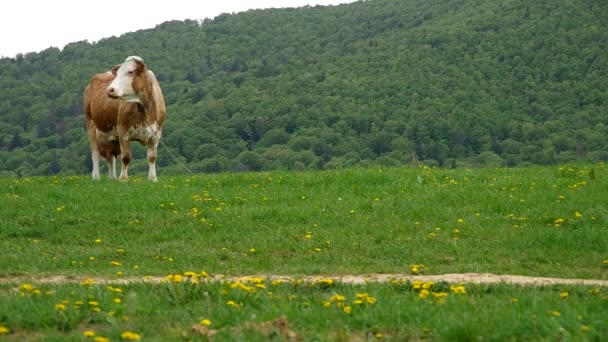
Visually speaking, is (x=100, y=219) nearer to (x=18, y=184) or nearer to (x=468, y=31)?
(x=18, y=184)

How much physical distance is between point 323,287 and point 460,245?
4385 mm

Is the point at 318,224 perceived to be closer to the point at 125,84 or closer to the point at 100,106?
the point at 125,84

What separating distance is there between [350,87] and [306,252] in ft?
280

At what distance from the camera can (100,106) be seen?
2353 centimetres

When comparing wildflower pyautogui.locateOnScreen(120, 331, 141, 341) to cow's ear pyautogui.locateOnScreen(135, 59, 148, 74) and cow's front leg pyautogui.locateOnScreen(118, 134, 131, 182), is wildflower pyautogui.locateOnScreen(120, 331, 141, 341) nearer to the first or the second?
cow's front leg pyautogui.locateOnScreen(118, 134, 131, 182)

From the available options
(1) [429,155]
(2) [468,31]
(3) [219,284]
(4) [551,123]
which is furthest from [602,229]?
(2) [468,31]

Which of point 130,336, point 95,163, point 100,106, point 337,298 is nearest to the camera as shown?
point 130,336

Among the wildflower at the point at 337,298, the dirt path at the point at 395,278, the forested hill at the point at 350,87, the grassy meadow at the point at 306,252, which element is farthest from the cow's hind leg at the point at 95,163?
the forested hill at the point at 350,87

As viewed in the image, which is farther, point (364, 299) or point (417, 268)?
point (417, 268)

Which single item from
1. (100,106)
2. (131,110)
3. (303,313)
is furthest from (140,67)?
(303,313)

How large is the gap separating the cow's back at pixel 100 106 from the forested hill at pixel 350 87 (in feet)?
75.8

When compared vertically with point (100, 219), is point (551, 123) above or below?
below

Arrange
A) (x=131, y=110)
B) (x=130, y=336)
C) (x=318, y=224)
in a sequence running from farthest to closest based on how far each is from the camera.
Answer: (x=131, y=110), (x=318, y=224), (x=130, y=336)

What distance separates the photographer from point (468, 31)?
112 m
